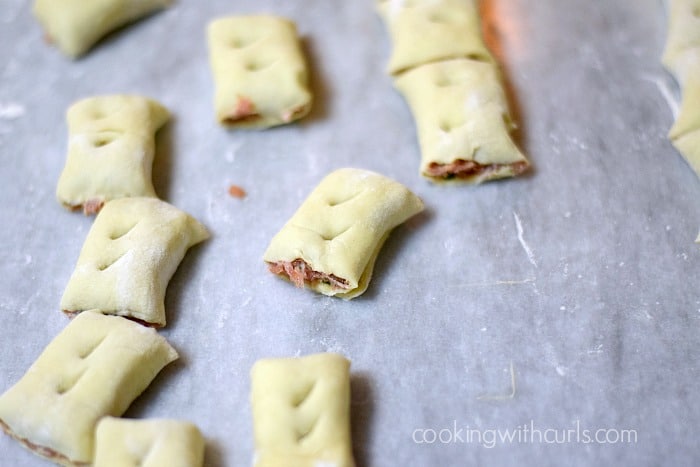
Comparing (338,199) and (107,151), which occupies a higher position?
(107,151)

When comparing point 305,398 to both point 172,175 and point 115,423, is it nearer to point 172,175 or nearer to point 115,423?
point 115,423

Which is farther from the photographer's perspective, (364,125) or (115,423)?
(364,125)

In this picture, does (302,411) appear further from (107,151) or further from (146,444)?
(107,151)

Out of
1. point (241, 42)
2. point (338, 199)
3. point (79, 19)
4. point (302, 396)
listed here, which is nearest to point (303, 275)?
point (338, 199)

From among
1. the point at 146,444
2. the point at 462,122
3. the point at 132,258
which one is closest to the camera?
the point at 146,444

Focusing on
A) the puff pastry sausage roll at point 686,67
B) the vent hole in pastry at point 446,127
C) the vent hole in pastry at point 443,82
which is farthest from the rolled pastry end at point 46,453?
the puff pastry sausage roll at point 686,67

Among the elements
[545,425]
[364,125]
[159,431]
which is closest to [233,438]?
[159,431]
